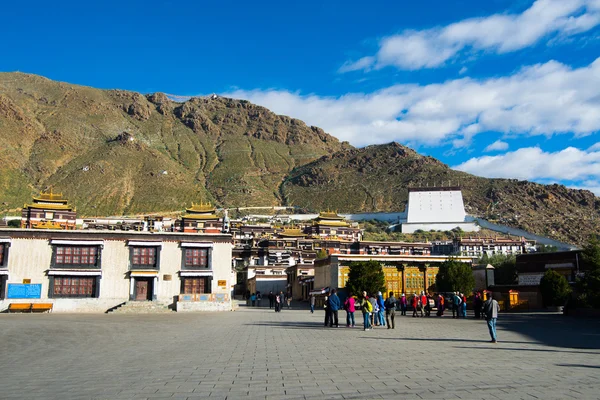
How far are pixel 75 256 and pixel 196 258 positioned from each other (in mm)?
7413

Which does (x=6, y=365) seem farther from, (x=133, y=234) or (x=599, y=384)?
(x=133, y=234)

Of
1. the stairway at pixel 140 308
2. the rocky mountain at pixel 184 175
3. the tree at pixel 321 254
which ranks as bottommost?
the stairway at pixel 140 308

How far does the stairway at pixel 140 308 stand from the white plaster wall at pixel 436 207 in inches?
3873

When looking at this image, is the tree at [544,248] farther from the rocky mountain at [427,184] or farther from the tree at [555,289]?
the tree at [555,289]

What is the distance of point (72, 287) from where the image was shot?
32812 mm

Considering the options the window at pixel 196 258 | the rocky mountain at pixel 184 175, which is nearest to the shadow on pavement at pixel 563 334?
the window at pixel 196 258

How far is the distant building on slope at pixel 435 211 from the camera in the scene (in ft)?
398

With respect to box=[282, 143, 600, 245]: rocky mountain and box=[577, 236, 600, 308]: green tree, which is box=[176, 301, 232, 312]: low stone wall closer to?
box=[577, 236, 600, 308]: green tree

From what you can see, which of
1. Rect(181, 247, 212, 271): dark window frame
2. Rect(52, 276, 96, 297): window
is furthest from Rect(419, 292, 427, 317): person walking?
Rect(52, 276, 96, 297): window

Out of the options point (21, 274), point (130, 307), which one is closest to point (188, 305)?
point (130, 307)

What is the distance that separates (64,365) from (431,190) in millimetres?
127696

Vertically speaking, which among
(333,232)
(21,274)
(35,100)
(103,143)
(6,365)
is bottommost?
(6,365)

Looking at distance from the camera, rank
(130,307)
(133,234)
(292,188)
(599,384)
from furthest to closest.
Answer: (292,188)
(133,234)
(130,307)
(599,384)

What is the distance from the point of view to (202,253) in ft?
116
